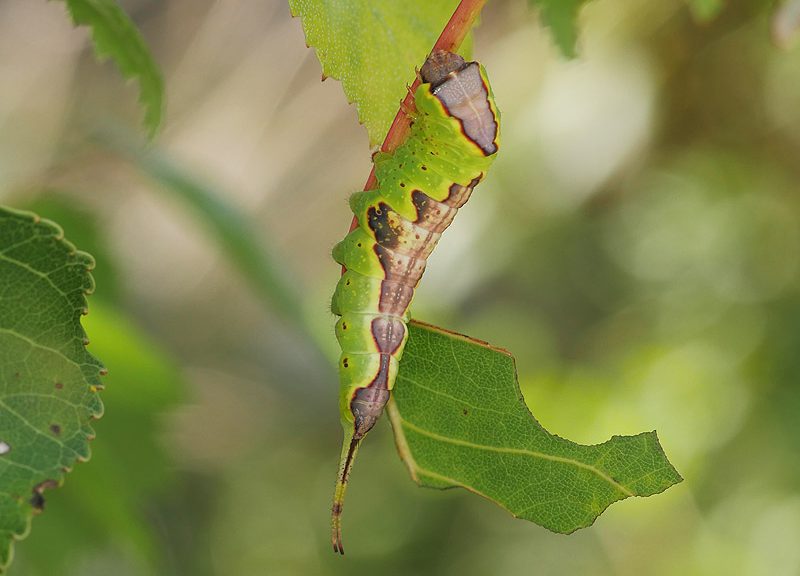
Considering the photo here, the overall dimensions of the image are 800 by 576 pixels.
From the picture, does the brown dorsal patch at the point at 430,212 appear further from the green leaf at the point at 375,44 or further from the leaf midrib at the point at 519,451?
the leaf midrib at the point at 519,451

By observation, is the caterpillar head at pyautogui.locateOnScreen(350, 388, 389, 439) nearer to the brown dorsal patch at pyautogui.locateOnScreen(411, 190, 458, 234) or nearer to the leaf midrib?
the leaf midrib

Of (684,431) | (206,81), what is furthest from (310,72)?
(684,431)

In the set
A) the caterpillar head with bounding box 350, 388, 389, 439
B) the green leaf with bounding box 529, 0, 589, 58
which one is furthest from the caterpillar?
the green leaf with bounding box 529, 0, 589, 58

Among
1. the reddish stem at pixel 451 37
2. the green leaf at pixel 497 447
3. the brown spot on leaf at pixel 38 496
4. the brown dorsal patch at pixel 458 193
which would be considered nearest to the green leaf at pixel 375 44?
the reddish stem at pixel 451 37

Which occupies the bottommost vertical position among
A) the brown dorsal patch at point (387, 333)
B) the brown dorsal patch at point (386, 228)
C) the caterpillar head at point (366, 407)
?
the caterpillar head at point (366, 407)

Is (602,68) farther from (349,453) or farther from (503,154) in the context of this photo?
(349,453)

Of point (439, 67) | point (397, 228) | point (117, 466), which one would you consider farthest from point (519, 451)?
point (117, 466)

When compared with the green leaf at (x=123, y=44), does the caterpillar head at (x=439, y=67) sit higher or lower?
higher
